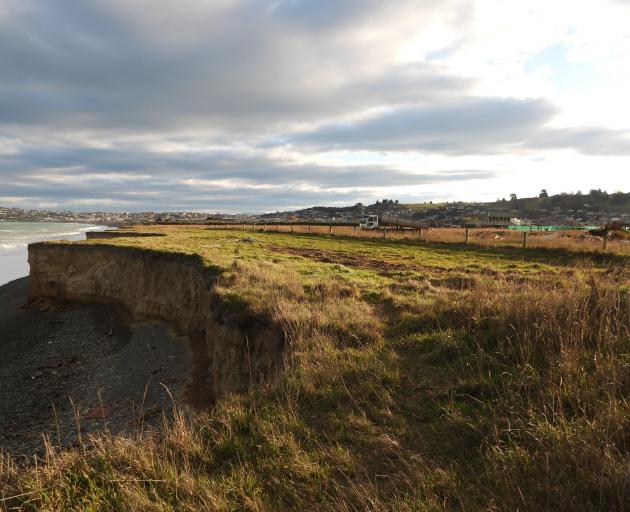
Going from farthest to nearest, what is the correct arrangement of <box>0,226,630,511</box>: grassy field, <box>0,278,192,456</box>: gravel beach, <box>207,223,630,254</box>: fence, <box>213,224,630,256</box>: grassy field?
<box>207,223,630,254</box>: fence < <box>213,224,630,256</box>: grassy field < <box>0,278,192,456</box>: gravel beach < <box>0,226,630,511</box>: grassy field

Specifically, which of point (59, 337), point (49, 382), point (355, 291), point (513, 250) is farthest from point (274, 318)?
point (513, 250)

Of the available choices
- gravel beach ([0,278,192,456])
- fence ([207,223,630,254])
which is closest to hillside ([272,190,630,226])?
fence ([207,223,630,254])

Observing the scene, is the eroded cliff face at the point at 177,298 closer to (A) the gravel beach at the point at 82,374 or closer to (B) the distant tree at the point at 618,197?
(A) the gravel beach at the point at 82,374

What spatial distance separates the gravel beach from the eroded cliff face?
0.96 meters

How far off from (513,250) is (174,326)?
76.8ft

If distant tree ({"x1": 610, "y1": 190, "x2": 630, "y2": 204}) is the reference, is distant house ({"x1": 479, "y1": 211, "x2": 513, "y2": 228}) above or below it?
below

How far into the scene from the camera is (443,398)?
15.9 feet

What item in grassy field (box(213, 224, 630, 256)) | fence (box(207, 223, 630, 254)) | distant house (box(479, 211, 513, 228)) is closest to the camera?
grassy field (box(213, 224, 630, 256))

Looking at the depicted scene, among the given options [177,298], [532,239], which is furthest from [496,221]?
[177,298]

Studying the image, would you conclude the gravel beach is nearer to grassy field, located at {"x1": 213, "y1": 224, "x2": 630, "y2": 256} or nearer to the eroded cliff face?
the eroded cliff face

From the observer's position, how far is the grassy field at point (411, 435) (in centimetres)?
311

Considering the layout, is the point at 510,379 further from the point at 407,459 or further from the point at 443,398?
the point at 407,459

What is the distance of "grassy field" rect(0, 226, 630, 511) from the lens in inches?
123

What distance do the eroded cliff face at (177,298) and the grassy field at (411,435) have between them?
1.82m
